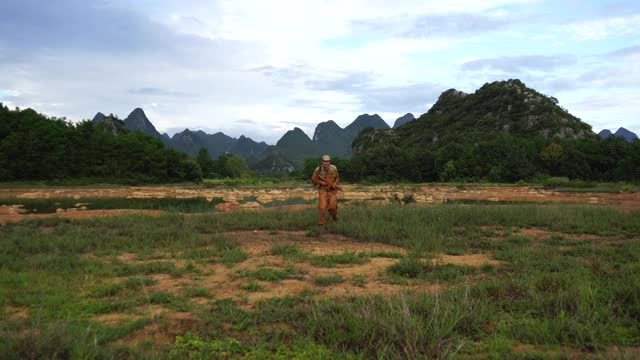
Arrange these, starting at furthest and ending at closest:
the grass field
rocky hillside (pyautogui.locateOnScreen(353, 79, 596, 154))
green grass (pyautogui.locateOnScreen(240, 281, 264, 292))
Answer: rocky hillside (pyautogui.locateOnScreen(353, 79, 596, 154))
green grass (pyautogui.locateOnScreen(240, 281, 264, 292))
the grass field

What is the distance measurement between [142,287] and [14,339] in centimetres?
223

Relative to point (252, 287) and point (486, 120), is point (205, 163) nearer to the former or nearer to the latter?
point (486, 120)

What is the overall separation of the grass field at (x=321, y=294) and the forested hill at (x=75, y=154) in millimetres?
37539

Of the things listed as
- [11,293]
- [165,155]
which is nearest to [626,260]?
[11,293]

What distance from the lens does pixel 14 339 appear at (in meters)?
3.54

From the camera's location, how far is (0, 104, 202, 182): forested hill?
41781 mm

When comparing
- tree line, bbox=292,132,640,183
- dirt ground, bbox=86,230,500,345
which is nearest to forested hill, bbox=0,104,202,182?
tree line, bbox=292,132,640,183

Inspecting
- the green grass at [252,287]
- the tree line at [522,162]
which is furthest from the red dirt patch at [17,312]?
the tree line at [522,162]

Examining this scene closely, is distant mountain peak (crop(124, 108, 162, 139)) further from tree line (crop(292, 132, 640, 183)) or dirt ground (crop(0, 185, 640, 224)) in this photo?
dirt ground (crop(0, 185, 640, 224))

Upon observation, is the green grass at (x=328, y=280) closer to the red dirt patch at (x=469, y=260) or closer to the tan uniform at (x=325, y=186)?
the red dirt patch at (x=469, y=260)

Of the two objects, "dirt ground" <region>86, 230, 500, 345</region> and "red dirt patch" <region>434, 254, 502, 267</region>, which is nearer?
"dirt ground" <region>86, 230, 500, 345</region>

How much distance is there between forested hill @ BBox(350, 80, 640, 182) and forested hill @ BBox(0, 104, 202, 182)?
27674 mm

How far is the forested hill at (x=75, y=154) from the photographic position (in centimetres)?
4178

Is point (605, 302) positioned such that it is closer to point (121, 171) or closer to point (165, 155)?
point (121, 171)
